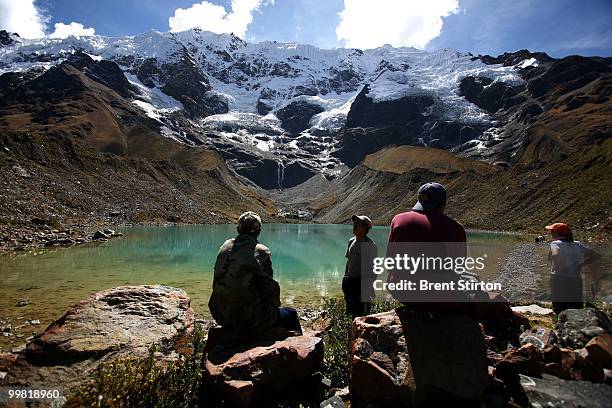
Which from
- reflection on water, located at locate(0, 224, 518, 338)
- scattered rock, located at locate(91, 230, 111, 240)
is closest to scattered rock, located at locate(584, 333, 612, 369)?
reflection on water, located at locate(0, 224, 518, 338)

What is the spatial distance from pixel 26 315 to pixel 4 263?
13679mm

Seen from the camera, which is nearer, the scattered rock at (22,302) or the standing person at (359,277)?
the standing person at (359,277)

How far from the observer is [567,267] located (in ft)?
29.6

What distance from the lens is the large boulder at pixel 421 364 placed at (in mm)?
4371

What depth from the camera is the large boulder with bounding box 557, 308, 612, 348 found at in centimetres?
562

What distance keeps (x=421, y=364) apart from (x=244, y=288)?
2853 mm

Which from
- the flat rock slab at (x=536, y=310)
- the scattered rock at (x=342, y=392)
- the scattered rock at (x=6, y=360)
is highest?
the scattered rock at (x=6, y=360)

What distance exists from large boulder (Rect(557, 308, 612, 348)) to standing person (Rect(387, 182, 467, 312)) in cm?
248

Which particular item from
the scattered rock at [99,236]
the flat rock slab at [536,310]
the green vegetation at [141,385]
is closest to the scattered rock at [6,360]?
the green vegetation at [141,385]

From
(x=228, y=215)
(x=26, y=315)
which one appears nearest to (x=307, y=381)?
(x=26, y=315)

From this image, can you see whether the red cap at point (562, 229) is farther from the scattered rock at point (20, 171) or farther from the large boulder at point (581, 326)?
the scattered rock at point (20, 171)

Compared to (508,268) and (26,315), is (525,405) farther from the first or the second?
(508,268)

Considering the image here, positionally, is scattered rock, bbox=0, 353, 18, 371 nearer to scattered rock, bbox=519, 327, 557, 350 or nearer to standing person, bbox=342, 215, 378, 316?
standing person, bbox=342, 215, 378, 316

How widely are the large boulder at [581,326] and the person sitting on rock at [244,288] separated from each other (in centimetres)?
462
